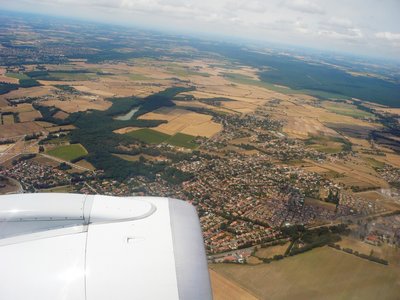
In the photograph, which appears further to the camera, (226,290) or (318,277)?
(318,277)

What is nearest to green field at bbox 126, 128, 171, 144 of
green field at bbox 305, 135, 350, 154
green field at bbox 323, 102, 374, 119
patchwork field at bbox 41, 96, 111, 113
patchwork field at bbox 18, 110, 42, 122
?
patchwork field at bbox 41, 96, 111, 113

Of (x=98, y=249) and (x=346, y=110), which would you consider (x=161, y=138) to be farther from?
(x=346, y=110)

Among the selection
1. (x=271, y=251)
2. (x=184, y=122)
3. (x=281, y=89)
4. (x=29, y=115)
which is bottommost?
(x=29, y=115)

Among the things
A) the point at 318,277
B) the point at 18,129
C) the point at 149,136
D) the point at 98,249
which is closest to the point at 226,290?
the point at 318,277

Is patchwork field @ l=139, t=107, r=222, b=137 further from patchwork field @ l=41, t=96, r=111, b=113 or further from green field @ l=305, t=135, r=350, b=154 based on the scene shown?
green field @ l=305, t=135, r=350, b=154

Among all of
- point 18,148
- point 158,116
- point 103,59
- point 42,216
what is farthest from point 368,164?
point 103,59

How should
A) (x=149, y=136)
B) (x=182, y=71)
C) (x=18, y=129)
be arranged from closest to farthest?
(x=18, y=129) < (x=149, y=136) < (x=182, y=71)

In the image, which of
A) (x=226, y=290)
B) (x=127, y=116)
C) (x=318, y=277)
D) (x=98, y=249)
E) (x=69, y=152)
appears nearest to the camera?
(x=98, y=249)
